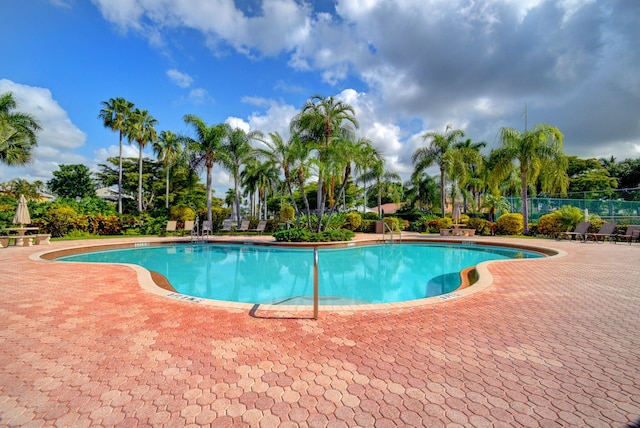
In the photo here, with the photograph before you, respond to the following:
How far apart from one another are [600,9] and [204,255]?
17.7 meters

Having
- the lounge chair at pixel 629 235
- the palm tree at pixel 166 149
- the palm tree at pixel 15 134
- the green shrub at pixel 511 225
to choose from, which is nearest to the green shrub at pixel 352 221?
the green shrub at pixel 511 225

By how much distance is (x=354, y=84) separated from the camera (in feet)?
56.9

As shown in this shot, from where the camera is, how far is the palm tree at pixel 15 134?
17250 mm

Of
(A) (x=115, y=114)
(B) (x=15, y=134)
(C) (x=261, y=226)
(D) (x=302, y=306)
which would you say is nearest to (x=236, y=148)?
(C) (x=261, y=226)

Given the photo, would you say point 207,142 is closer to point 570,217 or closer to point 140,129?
point 140,129

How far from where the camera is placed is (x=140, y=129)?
2472 centimetres

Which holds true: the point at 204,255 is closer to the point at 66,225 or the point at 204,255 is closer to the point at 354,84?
the point at 66,225

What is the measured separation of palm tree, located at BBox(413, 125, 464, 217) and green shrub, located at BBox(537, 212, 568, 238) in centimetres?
638

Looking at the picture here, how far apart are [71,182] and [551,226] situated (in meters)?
50.1

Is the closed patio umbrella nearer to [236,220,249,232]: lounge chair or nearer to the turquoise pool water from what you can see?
the turquoise pool water

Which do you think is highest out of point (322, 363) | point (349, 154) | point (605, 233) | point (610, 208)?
point (349, 154)

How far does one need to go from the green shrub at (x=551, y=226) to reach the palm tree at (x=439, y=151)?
6380 millimetres

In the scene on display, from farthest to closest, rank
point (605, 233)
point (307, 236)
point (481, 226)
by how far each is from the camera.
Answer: point (481, 226)
point (307, 236)
point (605, 233)

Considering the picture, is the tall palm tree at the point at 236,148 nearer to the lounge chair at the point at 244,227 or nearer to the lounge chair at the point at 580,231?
the lounge chair at the point at 244,227
